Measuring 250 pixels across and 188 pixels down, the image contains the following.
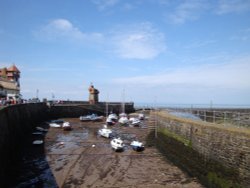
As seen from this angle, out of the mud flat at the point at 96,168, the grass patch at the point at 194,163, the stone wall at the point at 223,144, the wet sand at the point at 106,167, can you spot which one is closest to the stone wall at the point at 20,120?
the mud flat at the point at 96,168

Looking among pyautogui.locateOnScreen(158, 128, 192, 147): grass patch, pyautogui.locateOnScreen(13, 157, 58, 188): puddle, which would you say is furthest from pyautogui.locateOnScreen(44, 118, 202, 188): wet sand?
pyautogui.locateOnScreen(158, 128, 192, 147): grass patch

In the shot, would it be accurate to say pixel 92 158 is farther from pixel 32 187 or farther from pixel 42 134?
pixel 42 134

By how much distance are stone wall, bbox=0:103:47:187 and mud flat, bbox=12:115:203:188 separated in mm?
1126

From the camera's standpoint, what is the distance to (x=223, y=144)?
17.4 m

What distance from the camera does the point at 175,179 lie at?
19.5 m

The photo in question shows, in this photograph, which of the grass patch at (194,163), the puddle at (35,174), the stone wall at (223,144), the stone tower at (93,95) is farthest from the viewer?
the stone tower at (93,95)

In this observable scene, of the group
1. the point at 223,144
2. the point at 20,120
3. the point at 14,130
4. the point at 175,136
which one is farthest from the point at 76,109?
the point at 223,144

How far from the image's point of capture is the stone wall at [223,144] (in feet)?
49.2

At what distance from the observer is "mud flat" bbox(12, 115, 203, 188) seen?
1898cm

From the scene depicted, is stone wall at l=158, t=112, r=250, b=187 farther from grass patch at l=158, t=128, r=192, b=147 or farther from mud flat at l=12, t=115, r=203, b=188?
mud flat at l=12, t=115, r=203, b=188

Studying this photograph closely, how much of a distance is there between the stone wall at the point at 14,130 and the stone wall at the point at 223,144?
13992 millimetres

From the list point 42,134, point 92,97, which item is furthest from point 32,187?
point 92,97

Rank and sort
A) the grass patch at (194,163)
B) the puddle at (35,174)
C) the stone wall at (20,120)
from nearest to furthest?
the grass patch at (194,163) → the puddle at (35,174) → the stone wall at (20,120)

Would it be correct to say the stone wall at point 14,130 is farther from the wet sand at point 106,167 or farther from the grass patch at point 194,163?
the grass patch at point 194,163
